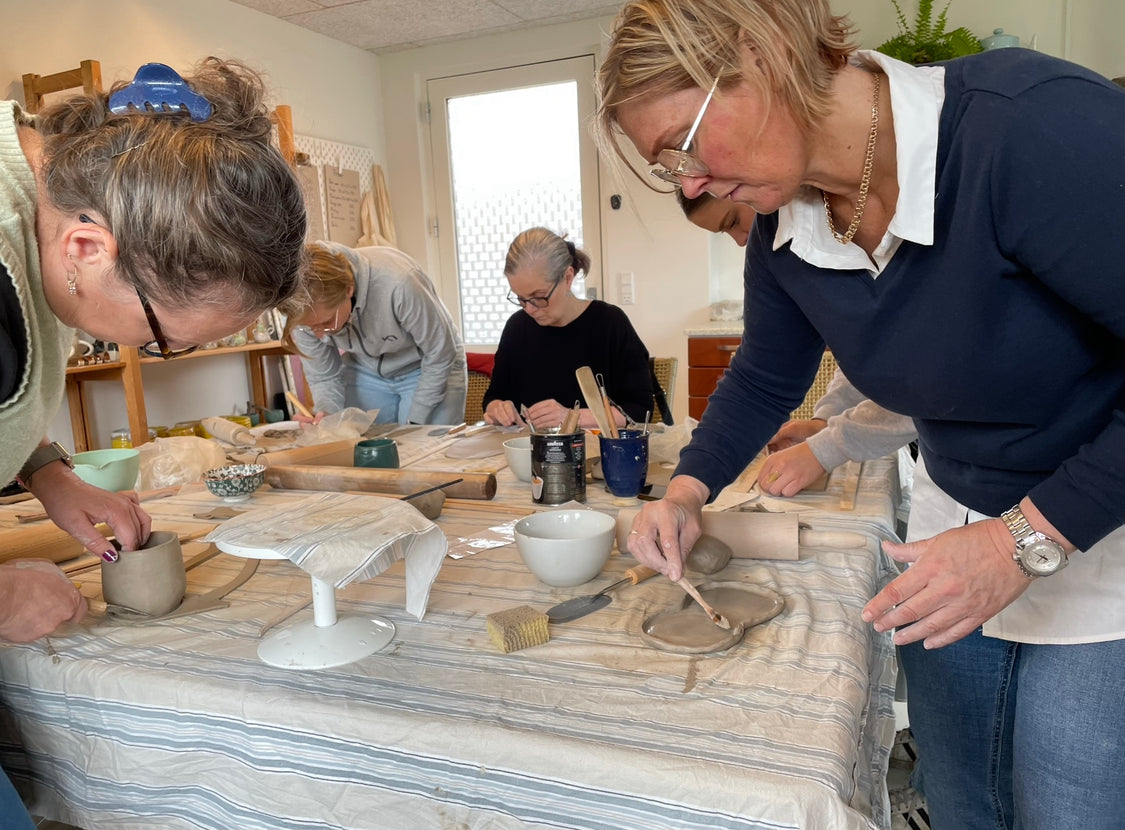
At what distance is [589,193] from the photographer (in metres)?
4.59

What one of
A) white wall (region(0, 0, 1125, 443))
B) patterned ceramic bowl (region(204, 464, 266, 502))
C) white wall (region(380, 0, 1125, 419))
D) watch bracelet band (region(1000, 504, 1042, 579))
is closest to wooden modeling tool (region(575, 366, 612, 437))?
patterned ceramic bowl (region(204, 464, 266, 502))

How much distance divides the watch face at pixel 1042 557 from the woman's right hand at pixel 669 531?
0.37m

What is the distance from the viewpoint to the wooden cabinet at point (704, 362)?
160 inches

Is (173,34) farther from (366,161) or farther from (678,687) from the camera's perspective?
(678,687)

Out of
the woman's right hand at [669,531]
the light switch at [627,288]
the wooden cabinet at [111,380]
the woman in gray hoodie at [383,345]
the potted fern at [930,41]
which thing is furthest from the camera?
the light switch at [627,288]

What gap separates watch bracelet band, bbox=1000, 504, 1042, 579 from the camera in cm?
79

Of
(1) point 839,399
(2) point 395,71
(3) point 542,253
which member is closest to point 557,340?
(3) point 542,253

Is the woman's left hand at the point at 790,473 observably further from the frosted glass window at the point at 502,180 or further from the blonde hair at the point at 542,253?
the frosted glass window at the point at 502,180

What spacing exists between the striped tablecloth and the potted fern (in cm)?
331

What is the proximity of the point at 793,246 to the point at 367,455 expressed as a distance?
1.05m

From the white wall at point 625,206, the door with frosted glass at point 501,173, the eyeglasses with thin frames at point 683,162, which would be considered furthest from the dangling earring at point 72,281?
the door with frosted glass at point 501,173

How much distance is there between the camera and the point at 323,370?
8.64ft

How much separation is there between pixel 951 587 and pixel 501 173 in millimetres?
4412

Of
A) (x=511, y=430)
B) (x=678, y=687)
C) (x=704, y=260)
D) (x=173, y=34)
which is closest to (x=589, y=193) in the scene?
(x=704, y=260)
